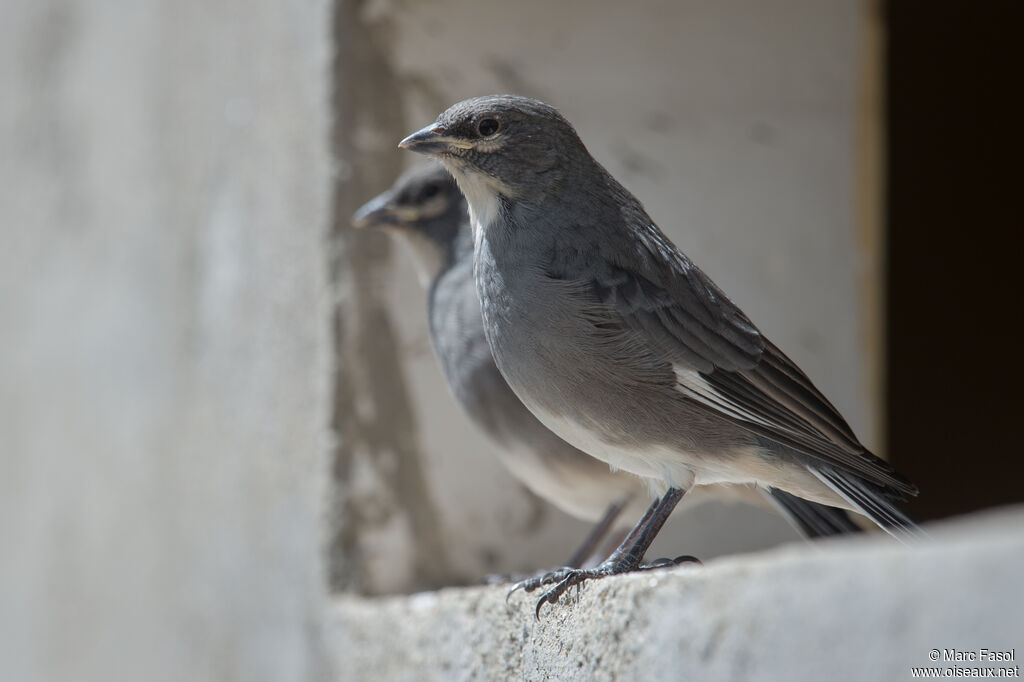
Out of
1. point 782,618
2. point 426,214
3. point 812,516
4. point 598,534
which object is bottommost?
point 598,534

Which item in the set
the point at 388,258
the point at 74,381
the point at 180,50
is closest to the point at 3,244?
the point at 74,381

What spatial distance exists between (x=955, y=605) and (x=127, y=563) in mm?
4441

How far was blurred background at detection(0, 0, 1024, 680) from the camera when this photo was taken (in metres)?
4.39

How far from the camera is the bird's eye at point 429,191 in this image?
167 inches

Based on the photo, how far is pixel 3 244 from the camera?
6801mm

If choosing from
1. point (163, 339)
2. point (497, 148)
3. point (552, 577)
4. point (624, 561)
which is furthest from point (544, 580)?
point (163, 339)

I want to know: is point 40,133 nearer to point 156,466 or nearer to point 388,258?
point 156,466

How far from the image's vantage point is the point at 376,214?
163 inches

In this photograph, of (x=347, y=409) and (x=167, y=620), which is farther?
(x=167, y=620)

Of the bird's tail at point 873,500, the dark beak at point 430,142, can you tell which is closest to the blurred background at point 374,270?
the dark beak at point 430,142

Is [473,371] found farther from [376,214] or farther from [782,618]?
[782,618]

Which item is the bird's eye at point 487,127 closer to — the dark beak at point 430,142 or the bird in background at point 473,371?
the dark beak at point 430,142

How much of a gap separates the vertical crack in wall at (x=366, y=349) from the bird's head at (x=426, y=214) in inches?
8.5

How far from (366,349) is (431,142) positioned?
4.68ft
